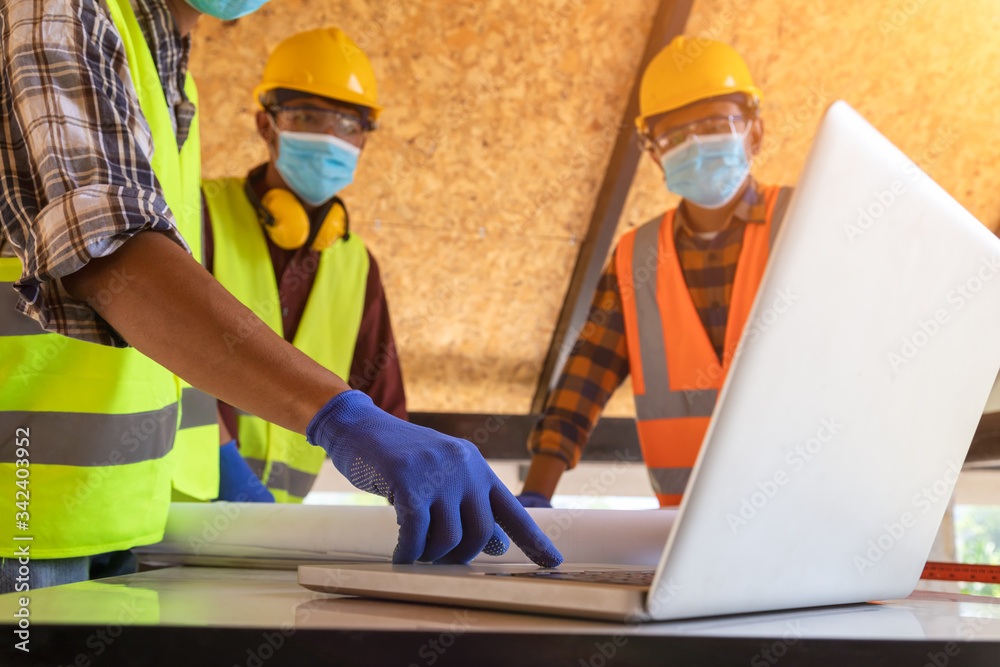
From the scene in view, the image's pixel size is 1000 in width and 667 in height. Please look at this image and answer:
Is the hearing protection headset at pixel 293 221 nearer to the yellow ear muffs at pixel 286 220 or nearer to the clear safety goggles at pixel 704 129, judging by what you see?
the yellow ear muffs at pixel 286 220

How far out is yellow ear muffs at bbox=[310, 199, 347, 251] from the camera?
2.45 meters

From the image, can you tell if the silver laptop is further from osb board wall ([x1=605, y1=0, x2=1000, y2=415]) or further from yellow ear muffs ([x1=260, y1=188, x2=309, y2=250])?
osb board wall ([x1=605, y1=0, x2=1000, y2=415])

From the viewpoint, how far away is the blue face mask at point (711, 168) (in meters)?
2.39

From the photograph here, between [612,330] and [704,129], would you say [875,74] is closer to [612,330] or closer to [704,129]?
[704,129]

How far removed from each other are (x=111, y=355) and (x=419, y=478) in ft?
1.86

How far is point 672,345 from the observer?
2316 mm

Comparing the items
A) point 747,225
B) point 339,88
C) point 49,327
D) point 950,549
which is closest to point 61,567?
point 49,327

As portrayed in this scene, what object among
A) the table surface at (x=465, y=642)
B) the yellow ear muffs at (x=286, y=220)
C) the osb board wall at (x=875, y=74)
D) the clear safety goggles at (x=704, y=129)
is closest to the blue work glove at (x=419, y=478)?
the table surface at (x=465, y=642)

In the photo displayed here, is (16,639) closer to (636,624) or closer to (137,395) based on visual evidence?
(636,624)

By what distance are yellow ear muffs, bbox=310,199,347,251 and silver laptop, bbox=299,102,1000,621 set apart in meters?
1.98

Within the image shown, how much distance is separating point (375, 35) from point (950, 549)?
461 cm

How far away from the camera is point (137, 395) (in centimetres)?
106

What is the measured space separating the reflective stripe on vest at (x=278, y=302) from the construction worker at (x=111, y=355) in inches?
48.8

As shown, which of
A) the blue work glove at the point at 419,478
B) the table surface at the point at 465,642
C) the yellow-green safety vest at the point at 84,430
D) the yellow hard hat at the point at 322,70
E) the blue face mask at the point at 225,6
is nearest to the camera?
the table surface at the point at 465,642
